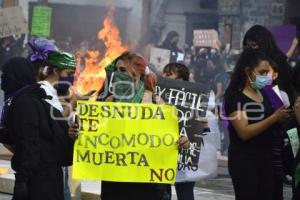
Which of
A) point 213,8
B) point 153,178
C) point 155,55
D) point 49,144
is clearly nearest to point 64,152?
point 49,144

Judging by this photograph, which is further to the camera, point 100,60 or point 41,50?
point 100,60

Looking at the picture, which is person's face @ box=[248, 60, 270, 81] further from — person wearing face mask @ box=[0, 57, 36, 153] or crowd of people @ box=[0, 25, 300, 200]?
person wearing face mask @ box=[0, 57, 36, 153]

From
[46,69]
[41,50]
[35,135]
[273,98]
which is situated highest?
[41,50]

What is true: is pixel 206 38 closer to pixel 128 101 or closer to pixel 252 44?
pixel 252 44

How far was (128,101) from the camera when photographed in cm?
541

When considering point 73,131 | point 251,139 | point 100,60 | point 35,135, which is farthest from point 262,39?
point 100,60

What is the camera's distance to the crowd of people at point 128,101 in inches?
210

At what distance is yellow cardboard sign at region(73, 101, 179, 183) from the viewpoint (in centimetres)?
541

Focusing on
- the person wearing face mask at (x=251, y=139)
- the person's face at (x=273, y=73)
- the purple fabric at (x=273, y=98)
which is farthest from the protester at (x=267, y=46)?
the person wearing face mask at (x=251, y=139)

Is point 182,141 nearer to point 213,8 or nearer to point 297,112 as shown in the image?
point 297,112

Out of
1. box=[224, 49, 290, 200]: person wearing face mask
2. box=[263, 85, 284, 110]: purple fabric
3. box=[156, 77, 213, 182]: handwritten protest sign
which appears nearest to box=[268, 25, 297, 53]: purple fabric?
box=[156, 77, 213, 182]: handwritten protest sign

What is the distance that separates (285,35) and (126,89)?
9746mm

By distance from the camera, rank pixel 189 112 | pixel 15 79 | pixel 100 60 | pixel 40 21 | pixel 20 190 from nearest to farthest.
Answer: pixel 20 190, pixel 15 79, pixel 189 112, pixel 40 21, pixel 100 60

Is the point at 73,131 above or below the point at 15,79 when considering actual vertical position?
below
